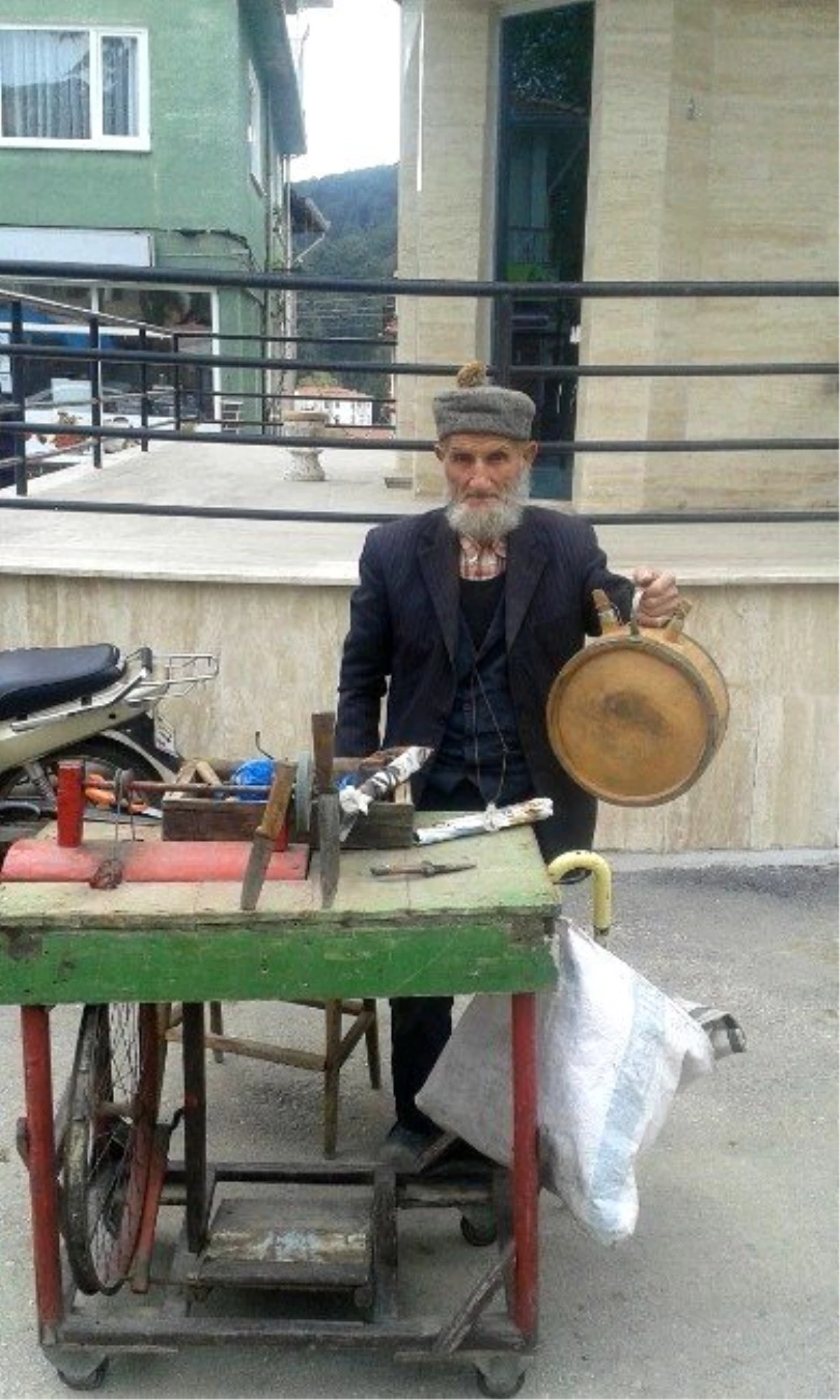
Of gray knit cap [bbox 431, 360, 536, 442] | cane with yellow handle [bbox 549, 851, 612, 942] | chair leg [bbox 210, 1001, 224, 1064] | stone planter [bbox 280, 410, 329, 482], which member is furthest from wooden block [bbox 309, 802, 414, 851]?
stone planter [bbox 280, 410, 329, 482]

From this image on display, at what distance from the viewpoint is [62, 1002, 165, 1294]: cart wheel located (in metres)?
2.59

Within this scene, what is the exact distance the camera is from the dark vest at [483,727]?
10.4 ft

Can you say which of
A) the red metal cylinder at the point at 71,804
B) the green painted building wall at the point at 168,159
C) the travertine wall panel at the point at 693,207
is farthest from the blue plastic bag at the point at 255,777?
the green painted building wall at the point at 168,159

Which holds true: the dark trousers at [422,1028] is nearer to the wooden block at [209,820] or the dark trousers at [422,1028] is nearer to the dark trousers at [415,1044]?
the dark trousers at [415,1044]

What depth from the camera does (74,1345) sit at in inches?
103

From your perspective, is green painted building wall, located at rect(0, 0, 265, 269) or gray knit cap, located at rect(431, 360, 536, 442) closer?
gray knit cap, located at rect(431, 360, 536, 442)

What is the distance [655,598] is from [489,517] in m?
0.40

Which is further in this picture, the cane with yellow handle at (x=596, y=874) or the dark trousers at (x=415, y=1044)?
the dark trousers at (x=415, y=1044)

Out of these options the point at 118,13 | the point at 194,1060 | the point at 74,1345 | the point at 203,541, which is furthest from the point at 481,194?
the point at 118,13

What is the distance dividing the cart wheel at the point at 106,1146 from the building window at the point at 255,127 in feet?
63.0

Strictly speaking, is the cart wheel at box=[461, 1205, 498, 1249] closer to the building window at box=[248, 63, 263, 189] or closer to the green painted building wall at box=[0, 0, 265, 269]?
the green painted building wall at box=[0, 0, 265, 269]

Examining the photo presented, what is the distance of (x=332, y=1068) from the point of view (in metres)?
3.39

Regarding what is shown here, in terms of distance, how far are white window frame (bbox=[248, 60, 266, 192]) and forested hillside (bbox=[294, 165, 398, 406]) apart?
2949 millimetres

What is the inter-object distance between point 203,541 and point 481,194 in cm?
336
